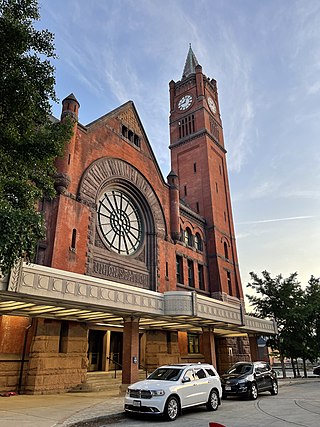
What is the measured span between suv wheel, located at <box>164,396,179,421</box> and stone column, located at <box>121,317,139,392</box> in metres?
6.60

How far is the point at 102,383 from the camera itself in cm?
1900

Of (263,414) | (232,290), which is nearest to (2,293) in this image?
(263,414)

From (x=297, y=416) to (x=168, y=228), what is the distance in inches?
724

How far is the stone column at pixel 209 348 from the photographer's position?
22.7 meters

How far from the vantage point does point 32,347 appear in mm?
16281

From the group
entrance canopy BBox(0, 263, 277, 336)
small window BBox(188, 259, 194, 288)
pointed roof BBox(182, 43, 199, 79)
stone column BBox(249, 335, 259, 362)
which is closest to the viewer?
Result: entrance canopy BBox(0, 263, 277, 336)

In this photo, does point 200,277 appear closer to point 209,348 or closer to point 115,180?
point 209,348

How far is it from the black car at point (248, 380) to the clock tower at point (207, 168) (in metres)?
14.8

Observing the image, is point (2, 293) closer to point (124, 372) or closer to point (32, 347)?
point (32, 347)

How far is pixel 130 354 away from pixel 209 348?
8.21 meters

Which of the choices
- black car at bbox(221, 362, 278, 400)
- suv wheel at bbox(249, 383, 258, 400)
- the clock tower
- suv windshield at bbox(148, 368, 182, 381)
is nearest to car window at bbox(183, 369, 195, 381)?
suv windshield at bbox(148, 368, 182, 381)

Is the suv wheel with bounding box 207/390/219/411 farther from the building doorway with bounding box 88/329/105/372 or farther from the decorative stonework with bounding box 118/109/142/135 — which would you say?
the decorative stonework with bounding box 118/109/142/135

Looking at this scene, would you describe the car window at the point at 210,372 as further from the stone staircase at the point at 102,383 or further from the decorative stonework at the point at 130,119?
the decorative stonework at the point at 130,119

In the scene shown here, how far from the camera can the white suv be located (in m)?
10.1
